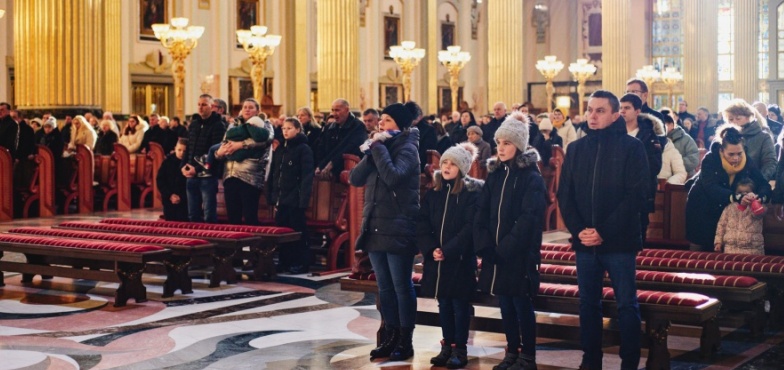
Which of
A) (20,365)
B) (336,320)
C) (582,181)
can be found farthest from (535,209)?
(20,365)

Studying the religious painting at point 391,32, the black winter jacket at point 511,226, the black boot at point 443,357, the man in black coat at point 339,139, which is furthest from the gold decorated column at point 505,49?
the black winter jacket at point 511,226

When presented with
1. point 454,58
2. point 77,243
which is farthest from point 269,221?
point 454,58

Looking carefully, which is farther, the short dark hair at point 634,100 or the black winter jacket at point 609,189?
the short dark hair at point 634,100

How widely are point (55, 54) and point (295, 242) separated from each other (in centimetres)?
824

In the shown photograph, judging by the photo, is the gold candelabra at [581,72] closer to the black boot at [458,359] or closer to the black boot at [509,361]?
the black boot at [458,359]

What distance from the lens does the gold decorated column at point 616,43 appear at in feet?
93.4

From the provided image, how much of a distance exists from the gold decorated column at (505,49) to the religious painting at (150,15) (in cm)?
858

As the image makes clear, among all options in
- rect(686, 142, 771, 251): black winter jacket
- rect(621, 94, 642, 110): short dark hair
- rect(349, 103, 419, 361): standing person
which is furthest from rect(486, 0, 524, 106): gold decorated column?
rect(349, 103, 419, 361): standing person

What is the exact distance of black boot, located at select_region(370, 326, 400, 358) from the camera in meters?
7.18

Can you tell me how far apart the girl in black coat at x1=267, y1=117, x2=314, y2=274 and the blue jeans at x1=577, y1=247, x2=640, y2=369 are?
5.10 m

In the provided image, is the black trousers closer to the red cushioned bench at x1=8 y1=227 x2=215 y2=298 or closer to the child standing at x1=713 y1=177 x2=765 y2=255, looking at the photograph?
the red cushioned bench at x1=8 y1=227 x2=215 y2=298

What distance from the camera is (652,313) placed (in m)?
6.63

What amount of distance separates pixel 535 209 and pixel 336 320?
2639 mm

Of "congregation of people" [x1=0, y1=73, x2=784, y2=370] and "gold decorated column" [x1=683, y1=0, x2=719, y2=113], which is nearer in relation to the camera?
"congregation of people" [x1=0, y1=73, x2=784, y2=370]
